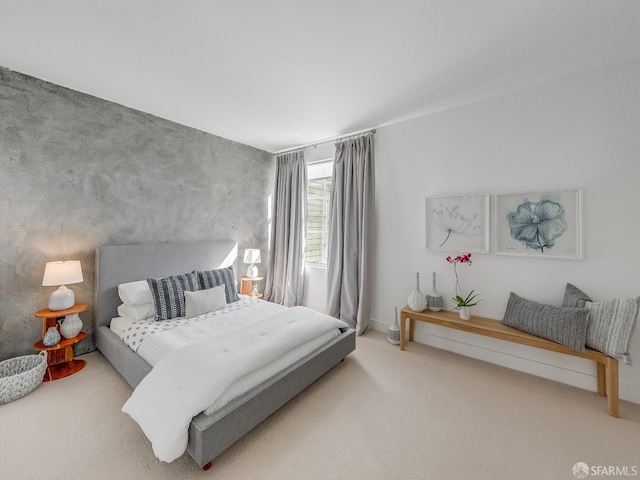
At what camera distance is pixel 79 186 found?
2.62 m

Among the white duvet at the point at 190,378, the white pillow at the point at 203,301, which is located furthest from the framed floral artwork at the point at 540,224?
the white pillow at the point at 203,301

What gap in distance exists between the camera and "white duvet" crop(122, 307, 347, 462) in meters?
1.38

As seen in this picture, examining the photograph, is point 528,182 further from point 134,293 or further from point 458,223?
point 134,293

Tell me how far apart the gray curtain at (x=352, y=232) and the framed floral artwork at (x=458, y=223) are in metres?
0.75

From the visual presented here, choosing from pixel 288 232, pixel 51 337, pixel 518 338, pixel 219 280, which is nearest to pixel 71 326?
pixel 51 337

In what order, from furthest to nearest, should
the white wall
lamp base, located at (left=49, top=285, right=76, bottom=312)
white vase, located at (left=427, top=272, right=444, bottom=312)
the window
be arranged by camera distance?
the window, white vase, located at (left=427, top=272, right=444, bottom=312), lamp base, located at (left=49, top=285, right=76, bottom=312), the white wall

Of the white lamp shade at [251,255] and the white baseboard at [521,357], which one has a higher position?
the white lamp shade at [251,255]

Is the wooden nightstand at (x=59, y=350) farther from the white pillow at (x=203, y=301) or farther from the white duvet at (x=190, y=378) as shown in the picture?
the white duvet at (x=190, y=378)

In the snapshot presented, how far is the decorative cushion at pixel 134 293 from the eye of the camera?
102 inches

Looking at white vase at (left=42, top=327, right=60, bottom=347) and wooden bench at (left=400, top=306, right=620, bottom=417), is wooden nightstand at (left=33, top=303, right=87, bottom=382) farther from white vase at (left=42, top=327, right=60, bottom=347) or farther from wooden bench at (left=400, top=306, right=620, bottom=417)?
wooden bench at (left=400, top=306, right=620, bottom=417)

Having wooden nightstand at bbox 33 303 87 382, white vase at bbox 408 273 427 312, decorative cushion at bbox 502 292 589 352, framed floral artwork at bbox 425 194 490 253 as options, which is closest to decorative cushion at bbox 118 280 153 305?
wooden nightstand at bbox 33 303 87 382

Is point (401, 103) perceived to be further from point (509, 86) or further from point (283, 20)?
point (283, 20)

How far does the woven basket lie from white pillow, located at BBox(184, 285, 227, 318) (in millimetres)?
1120

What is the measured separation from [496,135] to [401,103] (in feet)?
3.32
